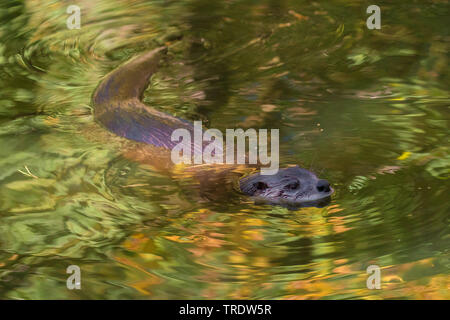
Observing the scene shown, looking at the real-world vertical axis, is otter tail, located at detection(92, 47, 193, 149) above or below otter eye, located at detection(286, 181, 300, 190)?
above

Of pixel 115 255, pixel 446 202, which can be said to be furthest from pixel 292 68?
pixel 115 255

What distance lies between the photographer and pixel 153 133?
4734mm

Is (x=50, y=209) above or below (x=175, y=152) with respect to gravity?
below

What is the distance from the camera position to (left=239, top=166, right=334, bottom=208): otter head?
4.00 m

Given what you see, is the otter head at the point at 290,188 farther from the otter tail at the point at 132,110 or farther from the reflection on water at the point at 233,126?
the otter tail at the point at 132,110

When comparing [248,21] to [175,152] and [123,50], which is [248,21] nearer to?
[123,50]

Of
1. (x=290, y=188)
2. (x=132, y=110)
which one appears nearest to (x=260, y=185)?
(x=290, y=188)

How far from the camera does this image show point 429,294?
3.15m

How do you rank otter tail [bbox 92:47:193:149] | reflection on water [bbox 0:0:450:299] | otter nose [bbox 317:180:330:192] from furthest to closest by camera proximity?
otter tail [bbox 92:47:193:149] < otter nose [bbox 317:180:330:192] < reflection on water [bbox 0:0:450:299]

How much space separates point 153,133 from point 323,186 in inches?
51.9

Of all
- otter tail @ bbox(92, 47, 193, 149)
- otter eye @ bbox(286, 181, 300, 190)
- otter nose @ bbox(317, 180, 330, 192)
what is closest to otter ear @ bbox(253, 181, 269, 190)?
otter eye @ bbox(286, 181, 300, 190)

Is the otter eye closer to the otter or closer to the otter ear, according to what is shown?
the otter

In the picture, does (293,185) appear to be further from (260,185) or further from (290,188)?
(260,185)
